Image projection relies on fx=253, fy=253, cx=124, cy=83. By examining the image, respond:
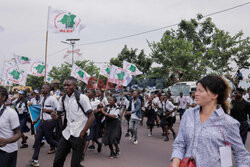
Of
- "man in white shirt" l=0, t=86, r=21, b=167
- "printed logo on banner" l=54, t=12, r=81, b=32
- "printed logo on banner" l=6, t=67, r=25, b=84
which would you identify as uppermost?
"printed logo on banner" l=54, t=12, r=81, b=32

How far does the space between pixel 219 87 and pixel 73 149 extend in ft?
8.53

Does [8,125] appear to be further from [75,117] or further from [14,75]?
[14,75]

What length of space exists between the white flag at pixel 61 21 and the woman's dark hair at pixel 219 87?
7.99 metres

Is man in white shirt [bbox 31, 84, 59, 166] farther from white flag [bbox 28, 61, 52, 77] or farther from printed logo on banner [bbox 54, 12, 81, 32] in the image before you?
white flag [bbox 28, 61, 52, 77]

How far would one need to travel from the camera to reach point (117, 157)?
264 inches

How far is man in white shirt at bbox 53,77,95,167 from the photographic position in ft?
12.7

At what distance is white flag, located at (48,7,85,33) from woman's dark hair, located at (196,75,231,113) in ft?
26.2

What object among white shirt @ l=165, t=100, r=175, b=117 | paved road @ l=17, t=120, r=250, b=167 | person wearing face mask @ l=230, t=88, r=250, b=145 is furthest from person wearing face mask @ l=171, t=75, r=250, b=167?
white shirt @ l=165, t=100, r=175, b=117

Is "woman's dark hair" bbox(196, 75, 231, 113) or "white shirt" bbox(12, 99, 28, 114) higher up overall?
"woman's dark hair" bbox(196, 75, 231, 113)

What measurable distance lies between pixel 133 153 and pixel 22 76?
32.6 ft

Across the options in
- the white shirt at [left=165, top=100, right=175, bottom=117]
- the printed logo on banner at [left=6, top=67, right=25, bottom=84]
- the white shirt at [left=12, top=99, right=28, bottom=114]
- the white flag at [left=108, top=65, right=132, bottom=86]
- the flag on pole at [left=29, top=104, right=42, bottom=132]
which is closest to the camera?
the flag on pole at [left=29, top=104, right=42, bottom=132]

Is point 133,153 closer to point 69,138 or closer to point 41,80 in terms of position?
point 69,138

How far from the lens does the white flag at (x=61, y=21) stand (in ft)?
30.4

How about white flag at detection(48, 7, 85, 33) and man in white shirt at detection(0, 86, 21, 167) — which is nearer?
man in white shirt at detection(0, 86, 21, 167)
